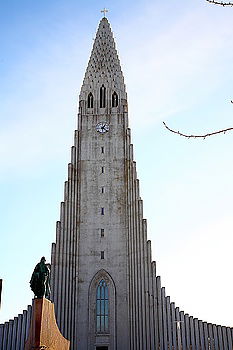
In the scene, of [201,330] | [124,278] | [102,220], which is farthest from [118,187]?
[201,330]

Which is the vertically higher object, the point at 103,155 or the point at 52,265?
the point at 103,155

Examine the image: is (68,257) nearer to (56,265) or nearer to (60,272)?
(56,265)

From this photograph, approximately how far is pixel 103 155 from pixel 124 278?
38.5ft

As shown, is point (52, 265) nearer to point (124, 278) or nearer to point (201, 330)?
point (124, 278)

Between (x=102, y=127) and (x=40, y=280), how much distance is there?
1060 inches

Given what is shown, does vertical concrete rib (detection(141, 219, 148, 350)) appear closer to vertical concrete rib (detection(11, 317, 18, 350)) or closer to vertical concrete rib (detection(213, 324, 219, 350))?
vertical concrete rib (detection(213, 324, 219, 350))

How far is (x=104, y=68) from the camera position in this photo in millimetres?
50188

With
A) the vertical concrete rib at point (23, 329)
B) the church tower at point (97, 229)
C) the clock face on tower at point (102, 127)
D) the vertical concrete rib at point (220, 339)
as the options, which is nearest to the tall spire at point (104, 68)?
the church tower at point (97, 229)

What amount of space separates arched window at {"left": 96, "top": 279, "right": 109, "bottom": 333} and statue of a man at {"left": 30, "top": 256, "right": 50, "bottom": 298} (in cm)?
1798

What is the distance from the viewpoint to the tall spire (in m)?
49.0

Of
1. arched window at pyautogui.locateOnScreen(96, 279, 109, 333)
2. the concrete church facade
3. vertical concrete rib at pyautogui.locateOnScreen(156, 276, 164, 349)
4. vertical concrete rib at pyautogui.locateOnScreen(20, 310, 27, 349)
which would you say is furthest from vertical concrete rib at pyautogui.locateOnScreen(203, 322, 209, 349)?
vertical concrete rib at pyautogui.locateOnScreen(20, 310, 27, 349)

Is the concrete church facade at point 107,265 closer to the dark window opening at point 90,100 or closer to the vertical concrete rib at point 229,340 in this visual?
the vertical concrete rib at point 229,340

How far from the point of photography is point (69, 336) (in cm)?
3722

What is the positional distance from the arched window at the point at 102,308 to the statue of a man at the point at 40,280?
18.0 metres
